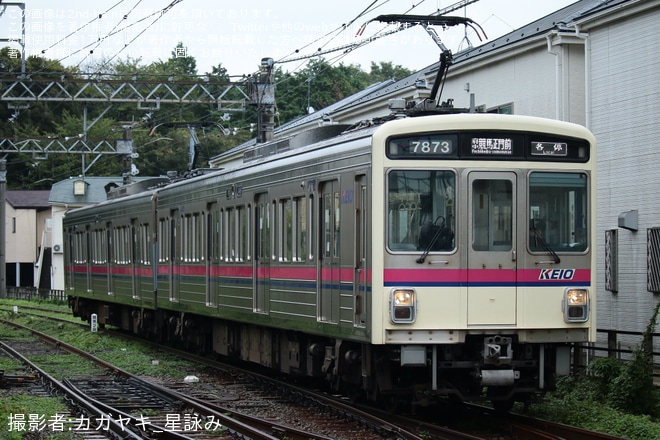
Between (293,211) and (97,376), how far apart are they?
5335 millimetres

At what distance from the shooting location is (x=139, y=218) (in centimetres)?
2281

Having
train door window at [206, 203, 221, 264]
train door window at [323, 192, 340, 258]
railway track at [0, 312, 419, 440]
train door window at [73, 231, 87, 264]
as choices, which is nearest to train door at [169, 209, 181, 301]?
train door window at [206, 203, 221, 264]

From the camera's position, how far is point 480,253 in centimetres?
1073

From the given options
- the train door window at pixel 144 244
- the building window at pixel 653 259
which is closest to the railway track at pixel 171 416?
the train door window at pixel 144 244

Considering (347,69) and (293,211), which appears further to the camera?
(347,69)

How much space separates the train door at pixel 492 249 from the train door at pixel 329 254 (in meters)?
1.61

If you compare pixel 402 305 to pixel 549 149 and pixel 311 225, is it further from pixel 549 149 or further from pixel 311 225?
pixel 311 225

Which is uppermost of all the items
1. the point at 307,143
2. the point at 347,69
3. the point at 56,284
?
the point at 347,69

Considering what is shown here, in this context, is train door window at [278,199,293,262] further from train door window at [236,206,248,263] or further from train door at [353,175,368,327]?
train door at [353,175,368,327]

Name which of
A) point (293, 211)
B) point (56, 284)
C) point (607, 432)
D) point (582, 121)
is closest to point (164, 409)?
point (293, 211)

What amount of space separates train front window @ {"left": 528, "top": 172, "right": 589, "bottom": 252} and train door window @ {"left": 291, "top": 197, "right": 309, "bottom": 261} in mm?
2961

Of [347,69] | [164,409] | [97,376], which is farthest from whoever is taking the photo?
[347,69]

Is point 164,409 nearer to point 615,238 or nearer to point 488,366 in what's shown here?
point 488,366

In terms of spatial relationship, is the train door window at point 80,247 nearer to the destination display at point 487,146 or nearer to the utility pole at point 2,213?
the utility pole at point 2,213
